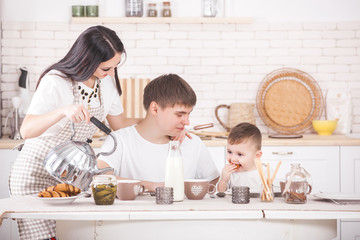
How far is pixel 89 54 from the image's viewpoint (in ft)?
7.95

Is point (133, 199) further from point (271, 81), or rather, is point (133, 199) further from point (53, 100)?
point (271, 81)

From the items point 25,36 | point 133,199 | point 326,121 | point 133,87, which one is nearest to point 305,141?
point 326,121

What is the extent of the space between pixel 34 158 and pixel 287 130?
2691mm

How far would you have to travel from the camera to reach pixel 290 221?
1.91m

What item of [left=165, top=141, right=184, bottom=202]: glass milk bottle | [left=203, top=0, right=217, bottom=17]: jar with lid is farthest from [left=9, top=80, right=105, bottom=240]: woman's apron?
[left=203, top=0, right=217, bottom=17]: jar with lid

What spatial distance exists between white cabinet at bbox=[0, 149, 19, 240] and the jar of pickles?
2093mm

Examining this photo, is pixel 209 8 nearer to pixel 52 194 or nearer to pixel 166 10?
pixel 166 10

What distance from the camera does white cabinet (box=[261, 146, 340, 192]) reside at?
4.06 m

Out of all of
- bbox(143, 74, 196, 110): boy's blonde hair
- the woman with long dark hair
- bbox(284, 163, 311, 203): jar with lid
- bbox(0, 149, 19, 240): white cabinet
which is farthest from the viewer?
bbox(0, 149, 19, 240): white cabinet

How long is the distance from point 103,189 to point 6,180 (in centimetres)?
216

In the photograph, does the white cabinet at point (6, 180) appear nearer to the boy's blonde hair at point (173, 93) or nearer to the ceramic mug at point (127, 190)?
the boy's blonde hair at point (173, 93)

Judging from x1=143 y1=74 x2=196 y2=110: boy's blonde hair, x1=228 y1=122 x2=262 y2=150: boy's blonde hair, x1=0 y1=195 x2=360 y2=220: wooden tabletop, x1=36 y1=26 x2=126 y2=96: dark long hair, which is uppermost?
x1=36 y1=26 x2=126 y2=96: dark long hair

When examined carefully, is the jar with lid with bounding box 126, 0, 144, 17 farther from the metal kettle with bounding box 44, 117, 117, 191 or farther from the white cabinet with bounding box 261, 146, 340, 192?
the metal kettle with bounding box 44, 117, 117, 191

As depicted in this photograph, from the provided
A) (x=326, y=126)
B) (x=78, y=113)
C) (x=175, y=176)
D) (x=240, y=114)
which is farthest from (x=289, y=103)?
(x=78, y=113)
